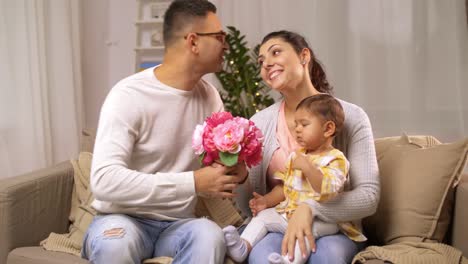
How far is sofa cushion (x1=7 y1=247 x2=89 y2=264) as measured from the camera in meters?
1.79

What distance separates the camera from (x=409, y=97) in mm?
2963

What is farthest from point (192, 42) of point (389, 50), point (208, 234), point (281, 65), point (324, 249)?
point (389, 50)

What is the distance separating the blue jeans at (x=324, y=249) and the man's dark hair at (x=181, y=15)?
806mm

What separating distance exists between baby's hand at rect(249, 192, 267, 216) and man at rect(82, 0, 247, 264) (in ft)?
0.46

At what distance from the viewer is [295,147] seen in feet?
6.15

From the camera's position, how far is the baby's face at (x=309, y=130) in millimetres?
1669

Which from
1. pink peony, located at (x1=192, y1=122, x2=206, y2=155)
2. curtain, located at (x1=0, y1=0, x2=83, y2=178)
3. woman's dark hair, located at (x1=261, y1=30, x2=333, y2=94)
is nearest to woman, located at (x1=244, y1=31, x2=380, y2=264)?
woman's dark hair, located at (x1=261, y1=30, x2=333, y2=94)

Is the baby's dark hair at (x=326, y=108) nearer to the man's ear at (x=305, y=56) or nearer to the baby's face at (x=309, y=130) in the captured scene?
the baby's face at (x=309, y=130)

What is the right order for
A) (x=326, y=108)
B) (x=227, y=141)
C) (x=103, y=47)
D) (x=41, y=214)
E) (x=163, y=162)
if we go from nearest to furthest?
(x=227, y=141) → (x=326, y=108) → (x=163, y=162) → (x=41, y=214) → (x=103, y=47)

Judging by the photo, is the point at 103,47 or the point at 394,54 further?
the point at 103,47

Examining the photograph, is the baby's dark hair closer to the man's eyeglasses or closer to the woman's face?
the woman's face

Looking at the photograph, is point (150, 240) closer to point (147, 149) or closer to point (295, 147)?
point (147, 149)

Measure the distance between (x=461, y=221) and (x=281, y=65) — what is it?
842 millimetres

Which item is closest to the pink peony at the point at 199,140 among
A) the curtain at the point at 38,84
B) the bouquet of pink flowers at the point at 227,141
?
the bouquet of pink flowers at the point at 227,141
